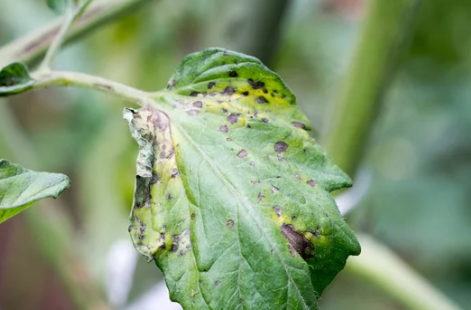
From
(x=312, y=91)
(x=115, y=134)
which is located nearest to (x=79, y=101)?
(x=115, y=134)

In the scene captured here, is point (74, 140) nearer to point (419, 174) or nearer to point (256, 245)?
point (419, 174)

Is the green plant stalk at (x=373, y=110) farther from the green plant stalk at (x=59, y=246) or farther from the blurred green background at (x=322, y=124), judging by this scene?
the green plant stalk at (x=59, y=246)

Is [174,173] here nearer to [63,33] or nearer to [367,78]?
[63,33]

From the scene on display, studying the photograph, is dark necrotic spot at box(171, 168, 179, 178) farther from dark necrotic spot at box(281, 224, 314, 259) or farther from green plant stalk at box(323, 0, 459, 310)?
green plant stalk at box(323, 0, 459, 310)

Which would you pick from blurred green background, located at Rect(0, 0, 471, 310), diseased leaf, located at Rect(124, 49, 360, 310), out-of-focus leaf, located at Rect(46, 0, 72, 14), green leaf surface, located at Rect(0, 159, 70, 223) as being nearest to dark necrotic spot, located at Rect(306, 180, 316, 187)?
diseased leaf, located at Rect(124, 49, 360, 310)

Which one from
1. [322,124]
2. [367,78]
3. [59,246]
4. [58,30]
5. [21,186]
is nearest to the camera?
[21,186]

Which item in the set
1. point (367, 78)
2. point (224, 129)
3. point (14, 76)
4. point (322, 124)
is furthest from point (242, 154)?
point (322, 124)

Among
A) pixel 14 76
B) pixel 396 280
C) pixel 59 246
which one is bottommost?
pixel 59 246

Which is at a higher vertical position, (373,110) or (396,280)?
(373,110)
